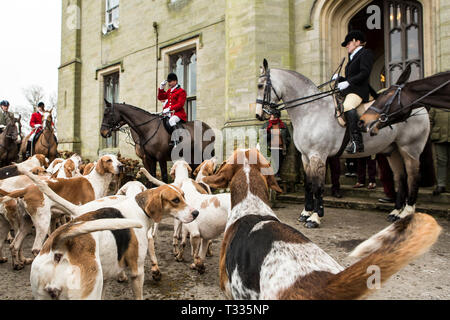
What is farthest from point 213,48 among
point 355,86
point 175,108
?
point 355,86

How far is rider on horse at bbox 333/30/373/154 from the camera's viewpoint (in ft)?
15.2

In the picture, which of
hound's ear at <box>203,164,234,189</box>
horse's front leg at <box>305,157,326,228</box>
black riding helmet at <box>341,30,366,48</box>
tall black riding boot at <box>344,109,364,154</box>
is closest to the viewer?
hound's ear at <box>203,164,234,189</box>

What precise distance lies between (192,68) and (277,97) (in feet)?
21.3

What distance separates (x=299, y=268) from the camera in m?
1.18

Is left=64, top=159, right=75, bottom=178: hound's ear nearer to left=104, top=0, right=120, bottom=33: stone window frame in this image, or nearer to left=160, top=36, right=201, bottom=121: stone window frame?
left=160, top=36, right=201, bottom=121: stone window frame

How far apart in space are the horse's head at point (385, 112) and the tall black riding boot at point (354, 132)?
12cm

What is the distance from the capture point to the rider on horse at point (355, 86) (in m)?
4.63

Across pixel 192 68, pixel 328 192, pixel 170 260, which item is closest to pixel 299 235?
pixel 170 260

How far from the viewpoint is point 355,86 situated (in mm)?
4773

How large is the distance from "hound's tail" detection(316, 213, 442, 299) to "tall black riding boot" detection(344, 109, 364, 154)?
3.86m

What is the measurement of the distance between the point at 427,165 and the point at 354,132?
1.98 metres

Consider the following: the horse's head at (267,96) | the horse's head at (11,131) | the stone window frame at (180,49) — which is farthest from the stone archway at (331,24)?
the horse's head at (11,131)

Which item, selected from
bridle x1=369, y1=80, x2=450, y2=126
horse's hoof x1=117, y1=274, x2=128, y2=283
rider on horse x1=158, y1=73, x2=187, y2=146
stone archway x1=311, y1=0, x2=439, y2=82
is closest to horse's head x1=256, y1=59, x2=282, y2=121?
bridle x1=369, y1=80, x2=450, y2=126

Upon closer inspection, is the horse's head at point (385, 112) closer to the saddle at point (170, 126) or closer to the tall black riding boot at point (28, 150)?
the saddle at point (170, 126)
